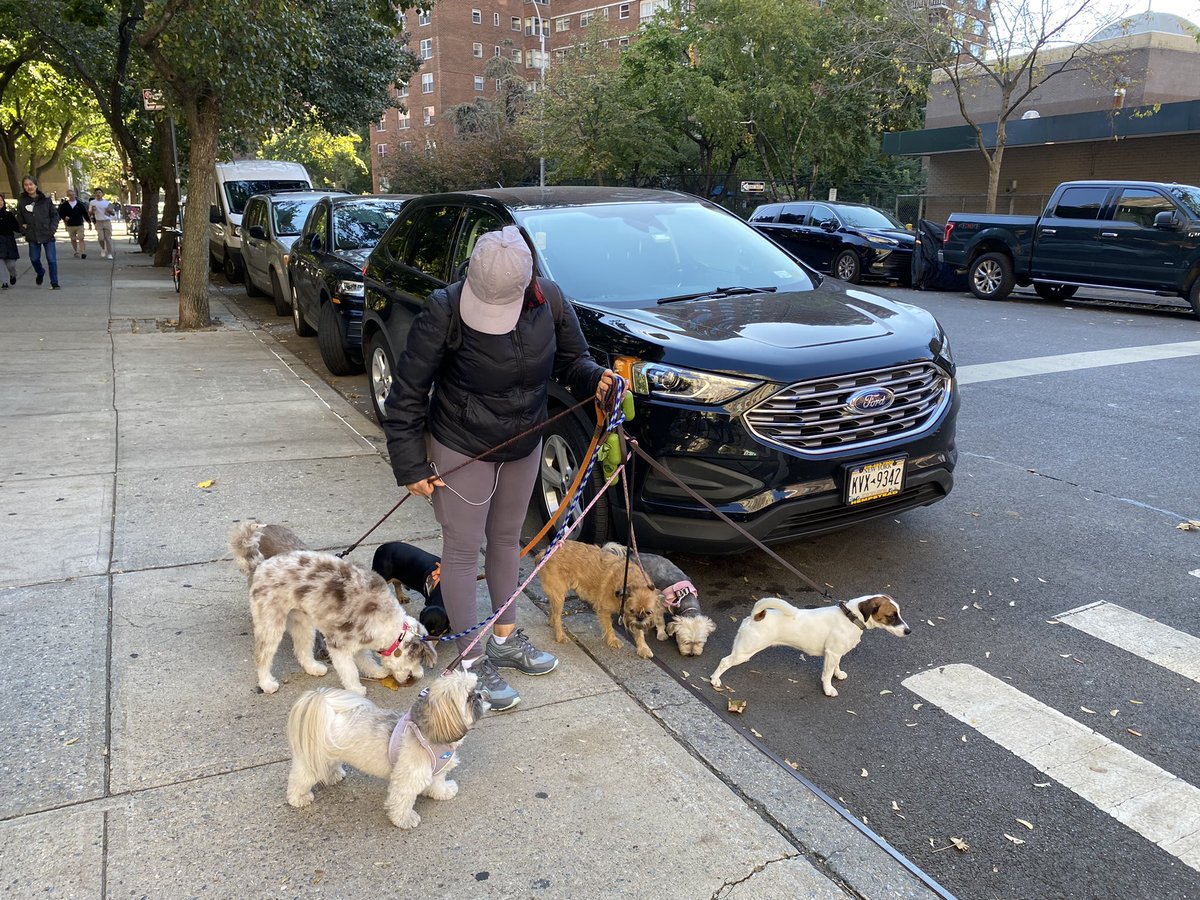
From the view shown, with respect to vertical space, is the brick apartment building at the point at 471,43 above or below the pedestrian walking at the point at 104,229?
above

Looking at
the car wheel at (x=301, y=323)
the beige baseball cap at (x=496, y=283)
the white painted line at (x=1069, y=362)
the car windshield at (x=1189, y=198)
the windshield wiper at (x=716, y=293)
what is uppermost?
the car windshield at (x=1189, y=198)

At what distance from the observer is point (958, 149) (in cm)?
2695

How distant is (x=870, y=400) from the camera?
437 cm

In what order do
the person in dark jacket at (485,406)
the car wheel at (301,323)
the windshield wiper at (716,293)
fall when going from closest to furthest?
the person in dark jacket at (485,406) < the windshield wiper at (716,293) < the car wheel at (301,323)

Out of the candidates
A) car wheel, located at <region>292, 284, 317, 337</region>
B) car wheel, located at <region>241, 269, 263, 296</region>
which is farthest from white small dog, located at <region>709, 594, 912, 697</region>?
car wheel, located at <region>241, 269, 263, 296</region>

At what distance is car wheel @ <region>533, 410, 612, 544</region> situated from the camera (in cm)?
Answer: 464

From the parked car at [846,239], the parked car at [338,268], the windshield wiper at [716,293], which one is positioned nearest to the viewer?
the windshield wiper at [716,293]

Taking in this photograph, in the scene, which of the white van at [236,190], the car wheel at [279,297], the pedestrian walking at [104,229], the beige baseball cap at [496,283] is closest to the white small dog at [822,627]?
the beige baseball cap at [496,283]

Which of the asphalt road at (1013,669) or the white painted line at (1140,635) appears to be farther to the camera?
the white painted line at (1140,635)

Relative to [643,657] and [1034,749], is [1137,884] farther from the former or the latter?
[643,657]

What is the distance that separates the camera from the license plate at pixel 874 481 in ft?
14.1

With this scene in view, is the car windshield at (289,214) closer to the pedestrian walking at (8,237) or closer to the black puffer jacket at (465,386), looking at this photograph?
the pedestrian walking at (8,237)

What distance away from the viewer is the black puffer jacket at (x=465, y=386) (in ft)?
10.6

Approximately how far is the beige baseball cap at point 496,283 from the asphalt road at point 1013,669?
1705 mm
